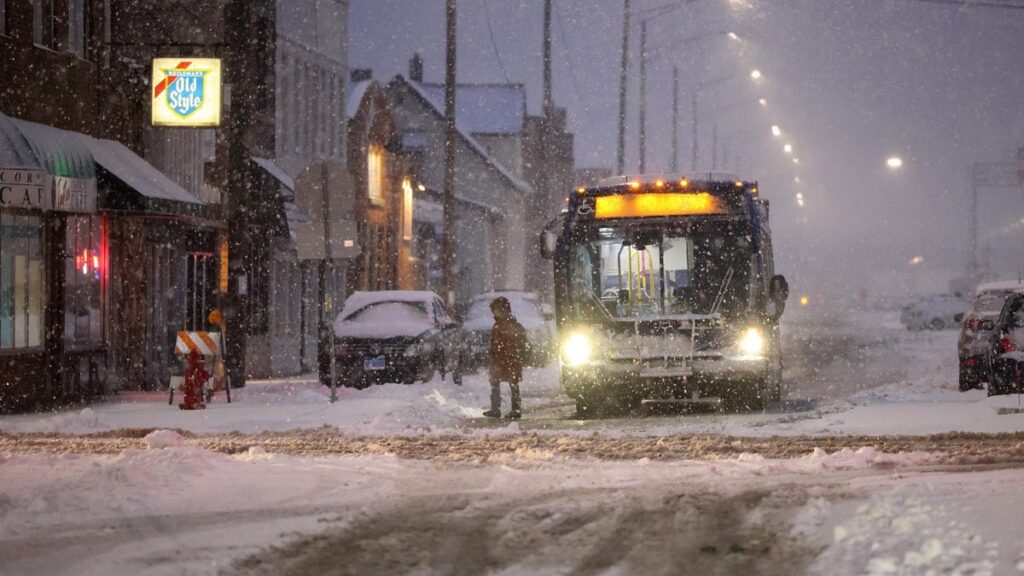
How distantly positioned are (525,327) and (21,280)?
45.8ft

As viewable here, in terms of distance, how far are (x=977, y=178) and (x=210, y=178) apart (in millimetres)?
51228

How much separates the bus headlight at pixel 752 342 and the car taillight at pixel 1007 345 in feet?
11.7

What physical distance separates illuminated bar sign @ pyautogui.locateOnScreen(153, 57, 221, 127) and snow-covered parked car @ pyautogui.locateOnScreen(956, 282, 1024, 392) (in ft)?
41.8

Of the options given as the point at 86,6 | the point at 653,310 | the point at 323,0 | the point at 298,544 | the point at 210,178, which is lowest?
the point at 298,544

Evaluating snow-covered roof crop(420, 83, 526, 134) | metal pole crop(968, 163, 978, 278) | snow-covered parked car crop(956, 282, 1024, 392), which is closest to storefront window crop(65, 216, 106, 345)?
snow-covered parked car crop(956, 282, 1024, 392)

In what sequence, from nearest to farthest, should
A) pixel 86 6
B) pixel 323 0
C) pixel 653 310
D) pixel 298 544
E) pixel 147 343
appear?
pixel 298 544, pixel 653 310, pixel 86 6, pixel 147 343, pixel 323 0

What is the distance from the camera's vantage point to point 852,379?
27.5 m

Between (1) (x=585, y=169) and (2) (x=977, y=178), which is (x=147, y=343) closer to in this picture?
(2) (x=977, y=178)

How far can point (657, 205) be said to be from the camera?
62.1 feet

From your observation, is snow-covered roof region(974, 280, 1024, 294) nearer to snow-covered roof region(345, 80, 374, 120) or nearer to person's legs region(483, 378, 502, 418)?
person's legs region(483, 378, 502, 418)

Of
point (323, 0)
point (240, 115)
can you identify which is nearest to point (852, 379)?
point (240, 115)

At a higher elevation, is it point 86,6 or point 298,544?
point 86,6

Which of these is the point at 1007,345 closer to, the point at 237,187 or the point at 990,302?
the point at 990,302

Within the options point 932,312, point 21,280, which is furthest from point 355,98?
point 932,312
